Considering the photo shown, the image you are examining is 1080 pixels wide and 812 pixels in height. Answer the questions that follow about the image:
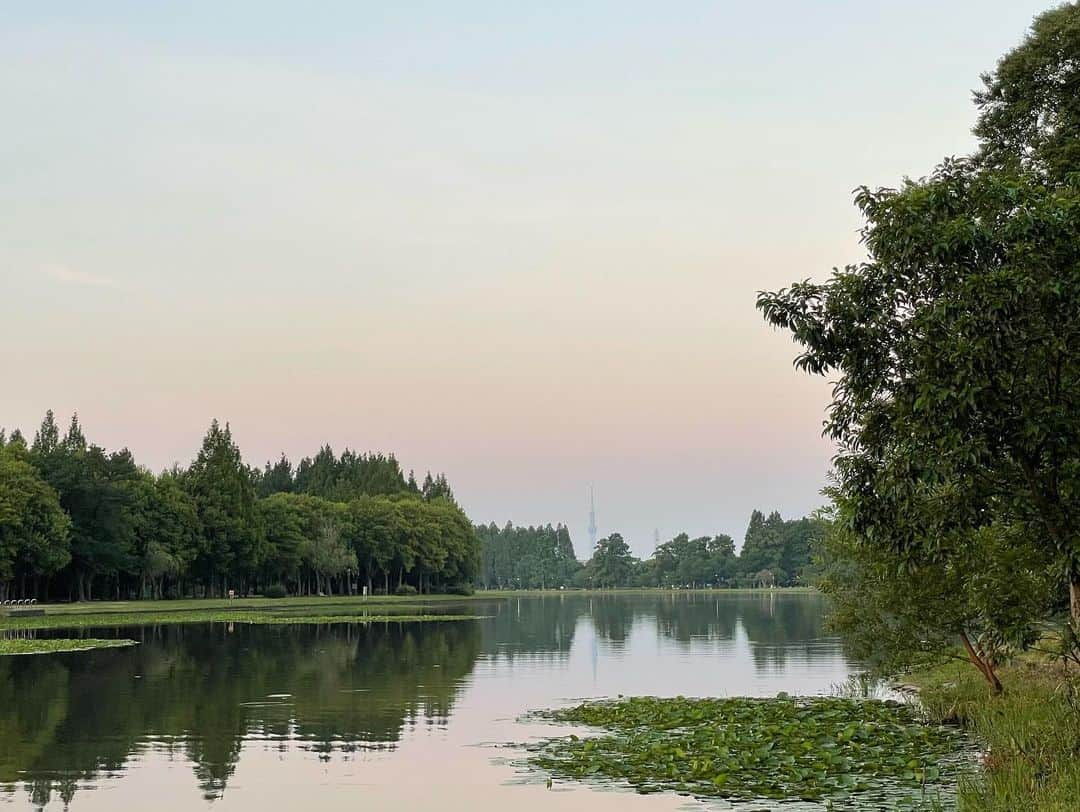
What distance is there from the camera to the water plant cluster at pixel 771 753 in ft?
77.3

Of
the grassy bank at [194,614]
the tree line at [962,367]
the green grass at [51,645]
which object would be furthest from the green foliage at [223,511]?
the tree line at [962,367]

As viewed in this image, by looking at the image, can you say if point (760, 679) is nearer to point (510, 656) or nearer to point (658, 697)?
point (658, 697)

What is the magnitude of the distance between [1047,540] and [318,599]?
5825 inches

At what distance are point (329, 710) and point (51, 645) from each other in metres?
34.0

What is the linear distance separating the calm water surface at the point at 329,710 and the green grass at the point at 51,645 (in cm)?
226

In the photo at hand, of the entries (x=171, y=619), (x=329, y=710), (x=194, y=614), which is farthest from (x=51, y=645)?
(x=194, y=614)

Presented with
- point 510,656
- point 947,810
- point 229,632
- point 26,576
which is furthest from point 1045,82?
point 26,576

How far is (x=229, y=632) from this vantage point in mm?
85938

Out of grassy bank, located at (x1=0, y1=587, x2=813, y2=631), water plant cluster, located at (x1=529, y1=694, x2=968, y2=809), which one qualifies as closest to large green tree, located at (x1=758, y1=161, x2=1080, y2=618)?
water plant cluster, located at (x1=529, y1=694, x2=968, y2=809)

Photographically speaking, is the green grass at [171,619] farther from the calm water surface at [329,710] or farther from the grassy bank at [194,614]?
the calm water surface at [329,710]

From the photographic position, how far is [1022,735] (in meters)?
23.9

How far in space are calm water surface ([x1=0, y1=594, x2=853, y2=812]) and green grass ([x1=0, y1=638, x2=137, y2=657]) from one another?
7.43ft

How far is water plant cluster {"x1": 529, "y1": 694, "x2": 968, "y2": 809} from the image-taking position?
77.3 feet

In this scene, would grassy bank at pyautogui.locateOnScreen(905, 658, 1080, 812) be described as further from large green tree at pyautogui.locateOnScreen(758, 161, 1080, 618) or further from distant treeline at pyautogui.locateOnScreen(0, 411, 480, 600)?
distant treeline at pyautogui.locateOnScreen(0, 411, 480, 600)
